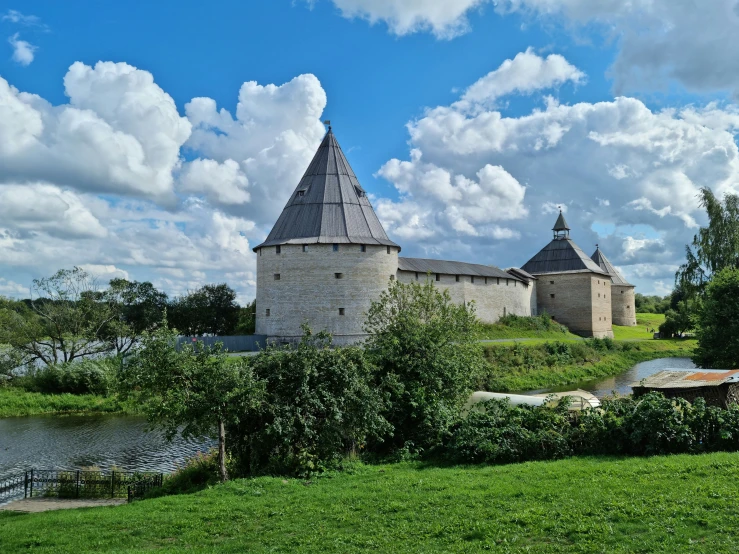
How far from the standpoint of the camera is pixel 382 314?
57.0 feet

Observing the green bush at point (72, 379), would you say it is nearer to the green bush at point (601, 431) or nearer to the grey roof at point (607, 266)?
the green bush at point (601, 431)

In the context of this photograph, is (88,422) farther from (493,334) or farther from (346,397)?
(493,334)

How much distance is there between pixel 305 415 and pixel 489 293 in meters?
28.5

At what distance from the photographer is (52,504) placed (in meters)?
10.8

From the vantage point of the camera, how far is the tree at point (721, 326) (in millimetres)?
20141

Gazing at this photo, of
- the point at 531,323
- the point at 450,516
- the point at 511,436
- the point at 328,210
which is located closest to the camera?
the point at 450,516

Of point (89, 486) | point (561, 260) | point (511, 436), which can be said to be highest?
point (561, 260)

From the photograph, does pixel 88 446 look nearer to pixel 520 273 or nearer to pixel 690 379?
pixel 690 379

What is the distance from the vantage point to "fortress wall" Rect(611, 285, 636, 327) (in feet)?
166

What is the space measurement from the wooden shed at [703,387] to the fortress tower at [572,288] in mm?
28352

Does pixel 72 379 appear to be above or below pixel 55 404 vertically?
above

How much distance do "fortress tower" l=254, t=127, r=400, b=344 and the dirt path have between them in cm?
1598

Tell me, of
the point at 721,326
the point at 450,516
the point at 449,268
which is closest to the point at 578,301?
the point at 449,268

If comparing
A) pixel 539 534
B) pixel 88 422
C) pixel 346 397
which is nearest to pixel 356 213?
pixel 88 422
